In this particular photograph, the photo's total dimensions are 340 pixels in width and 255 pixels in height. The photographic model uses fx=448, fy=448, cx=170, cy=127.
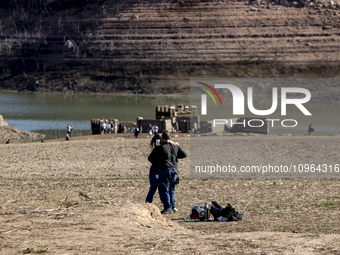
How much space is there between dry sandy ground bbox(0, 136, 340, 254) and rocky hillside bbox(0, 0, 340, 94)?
216 ft

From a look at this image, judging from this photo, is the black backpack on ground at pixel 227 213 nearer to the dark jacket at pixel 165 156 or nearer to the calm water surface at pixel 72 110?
the dark jacket at pixel 165 156

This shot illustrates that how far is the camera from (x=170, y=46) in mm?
90000

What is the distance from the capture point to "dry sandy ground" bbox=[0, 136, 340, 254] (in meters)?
6.25

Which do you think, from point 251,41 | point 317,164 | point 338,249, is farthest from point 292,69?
point 338,249

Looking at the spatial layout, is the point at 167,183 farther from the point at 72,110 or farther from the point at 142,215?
the point at 72,110

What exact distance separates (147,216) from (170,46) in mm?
83694

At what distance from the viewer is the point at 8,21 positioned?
116 meters

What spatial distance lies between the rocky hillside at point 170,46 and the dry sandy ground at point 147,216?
65.9m

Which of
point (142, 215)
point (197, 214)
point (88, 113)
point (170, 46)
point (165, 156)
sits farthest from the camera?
point (170, 46)

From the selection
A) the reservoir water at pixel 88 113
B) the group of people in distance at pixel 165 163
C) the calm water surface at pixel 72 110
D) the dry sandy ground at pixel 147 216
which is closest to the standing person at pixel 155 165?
the group of people in distance at pixel 165 163

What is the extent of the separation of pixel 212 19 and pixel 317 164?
8194 cm

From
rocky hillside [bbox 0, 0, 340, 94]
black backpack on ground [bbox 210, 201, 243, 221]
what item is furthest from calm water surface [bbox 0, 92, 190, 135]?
black backpack on ground [bbox 210, 201, 243, 221]

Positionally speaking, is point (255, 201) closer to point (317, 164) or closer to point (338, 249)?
point (338, 249)

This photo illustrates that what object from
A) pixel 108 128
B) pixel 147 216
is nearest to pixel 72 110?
pixel 108 128
